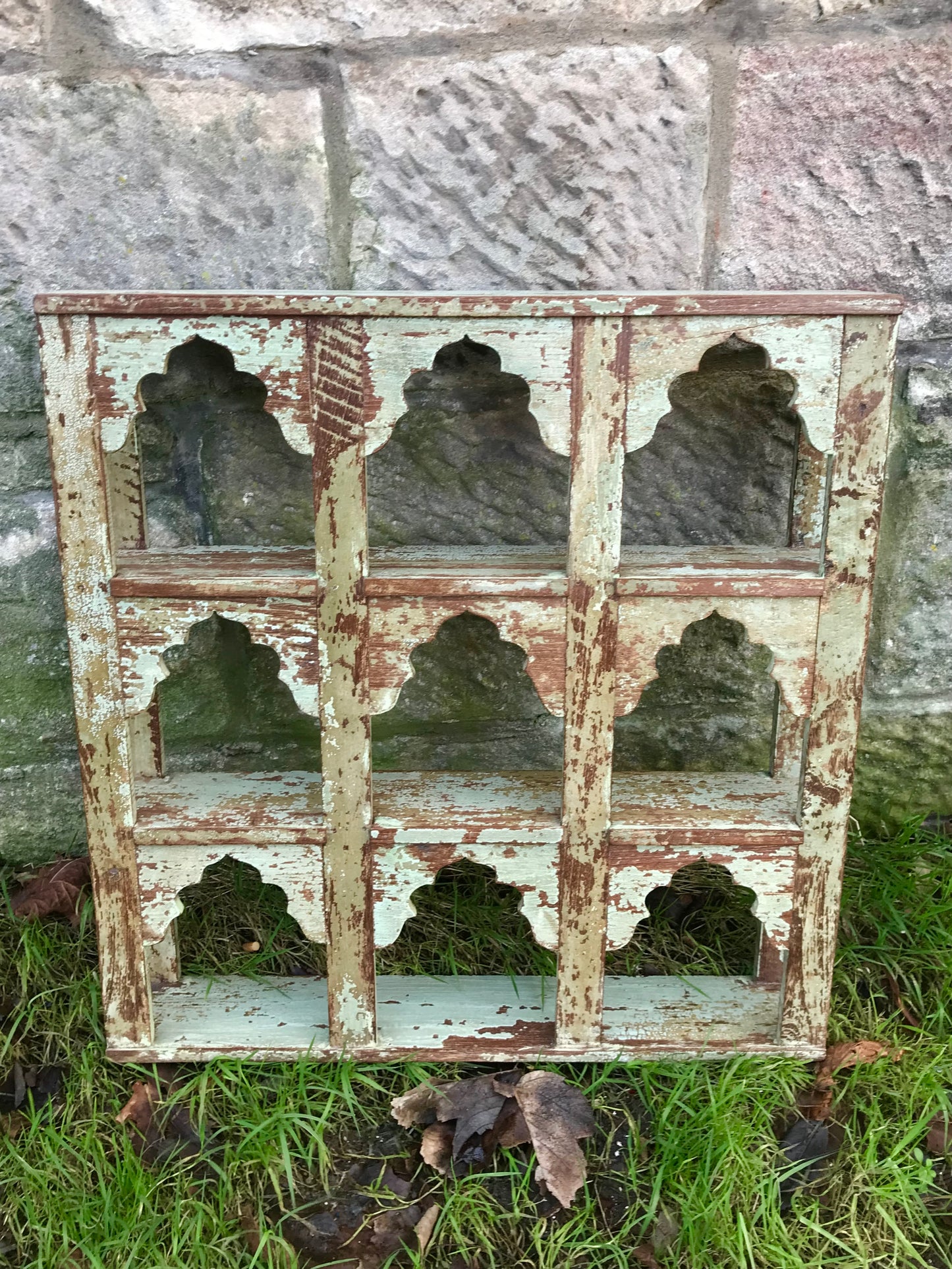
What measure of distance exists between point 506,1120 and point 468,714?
0.74 m

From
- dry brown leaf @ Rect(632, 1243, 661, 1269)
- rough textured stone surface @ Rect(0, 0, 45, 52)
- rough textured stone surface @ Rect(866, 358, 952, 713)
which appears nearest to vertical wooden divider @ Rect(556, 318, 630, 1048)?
dry brown leaf @ Rect(632, 1243, 661, 1269)

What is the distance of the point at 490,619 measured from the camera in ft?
4.92

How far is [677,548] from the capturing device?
173 cm

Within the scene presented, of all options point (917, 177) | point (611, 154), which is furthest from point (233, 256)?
point (917, 177)

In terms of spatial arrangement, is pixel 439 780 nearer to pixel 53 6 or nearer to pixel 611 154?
pixel 611 154

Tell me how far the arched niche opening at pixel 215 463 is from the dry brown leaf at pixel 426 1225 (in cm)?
112

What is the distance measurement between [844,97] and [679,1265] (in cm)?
184

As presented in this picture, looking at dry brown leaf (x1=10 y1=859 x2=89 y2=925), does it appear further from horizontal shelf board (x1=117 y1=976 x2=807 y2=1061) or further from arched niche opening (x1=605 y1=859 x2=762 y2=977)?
arched niche opening (x1=605 y1=859 x2=762 y2=977)

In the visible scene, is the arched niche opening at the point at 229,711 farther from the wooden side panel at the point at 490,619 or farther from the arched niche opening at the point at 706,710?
the arched niche opening at the point at 706,710

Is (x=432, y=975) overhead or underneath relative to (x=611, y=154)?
underneath

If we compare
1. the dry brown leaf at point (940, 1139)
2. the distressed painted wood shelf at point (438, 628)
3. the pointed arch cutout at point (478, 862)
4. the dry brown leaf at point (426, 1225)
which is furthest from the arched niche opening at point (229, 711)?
the dry brown leaf at point (940, 1139)

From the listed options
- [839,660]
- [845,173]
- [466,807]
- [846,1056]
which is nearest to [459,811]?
[466,807]

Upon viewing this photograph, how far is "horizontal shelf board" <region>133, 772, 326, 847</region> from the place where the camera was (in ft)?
5.18

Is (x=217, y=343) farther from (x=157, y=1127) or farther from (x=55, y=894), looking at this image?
(x=157, y=1127)
